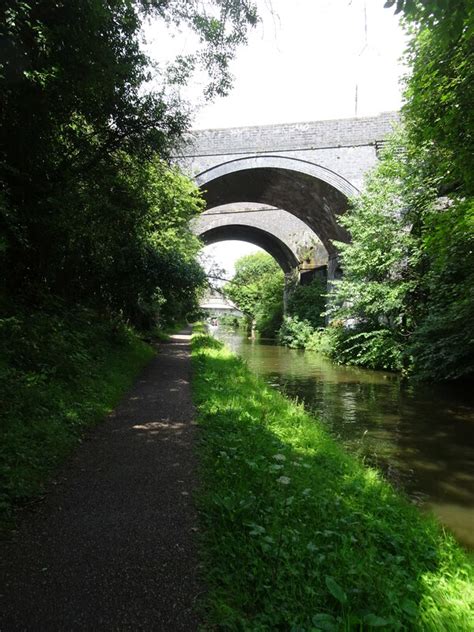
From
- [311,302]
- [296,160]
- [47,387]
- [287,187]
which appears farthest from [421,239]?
[311,302]

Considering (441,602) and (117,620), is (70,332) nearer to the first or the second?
(117,620)

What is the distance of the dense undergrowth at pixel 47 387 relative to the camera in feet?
11.7

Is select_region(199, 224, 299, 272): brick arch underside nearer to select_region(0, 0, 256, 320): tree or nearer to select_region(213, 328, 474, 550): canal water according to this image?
select_region(213, 328, 474, 550): canal water

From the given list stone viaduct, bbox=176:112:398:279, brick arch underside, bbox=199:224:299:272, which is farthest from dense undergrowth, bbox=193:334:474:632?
brick arch underside, bbox=199:224:299:272

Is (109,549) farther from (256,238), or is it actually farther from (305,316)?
(256,238)

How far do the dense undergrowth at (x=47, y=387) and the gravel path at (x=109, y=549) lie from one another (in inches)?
9.9

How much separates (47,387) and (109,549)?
331 cm

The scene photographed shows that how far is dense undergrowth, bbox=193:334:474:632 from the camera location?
2158 millimetres

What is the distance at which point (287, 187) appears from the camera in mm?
19906

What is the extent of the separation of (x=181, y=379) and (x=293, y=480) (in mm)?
5343

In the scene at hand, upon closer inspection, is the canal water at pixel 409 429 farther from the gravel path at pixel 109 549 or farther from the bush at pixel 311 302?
the bush at pixel 311 302

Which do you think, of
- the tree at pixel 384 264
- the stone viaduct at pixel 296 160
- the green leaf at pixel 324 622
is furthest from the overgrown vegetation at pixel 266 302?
the green leaf at pixel 324 622

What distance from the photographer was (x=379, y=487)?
4055 millimetres

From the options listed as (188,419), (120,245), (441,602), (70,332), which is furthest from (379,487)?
(120,245)
